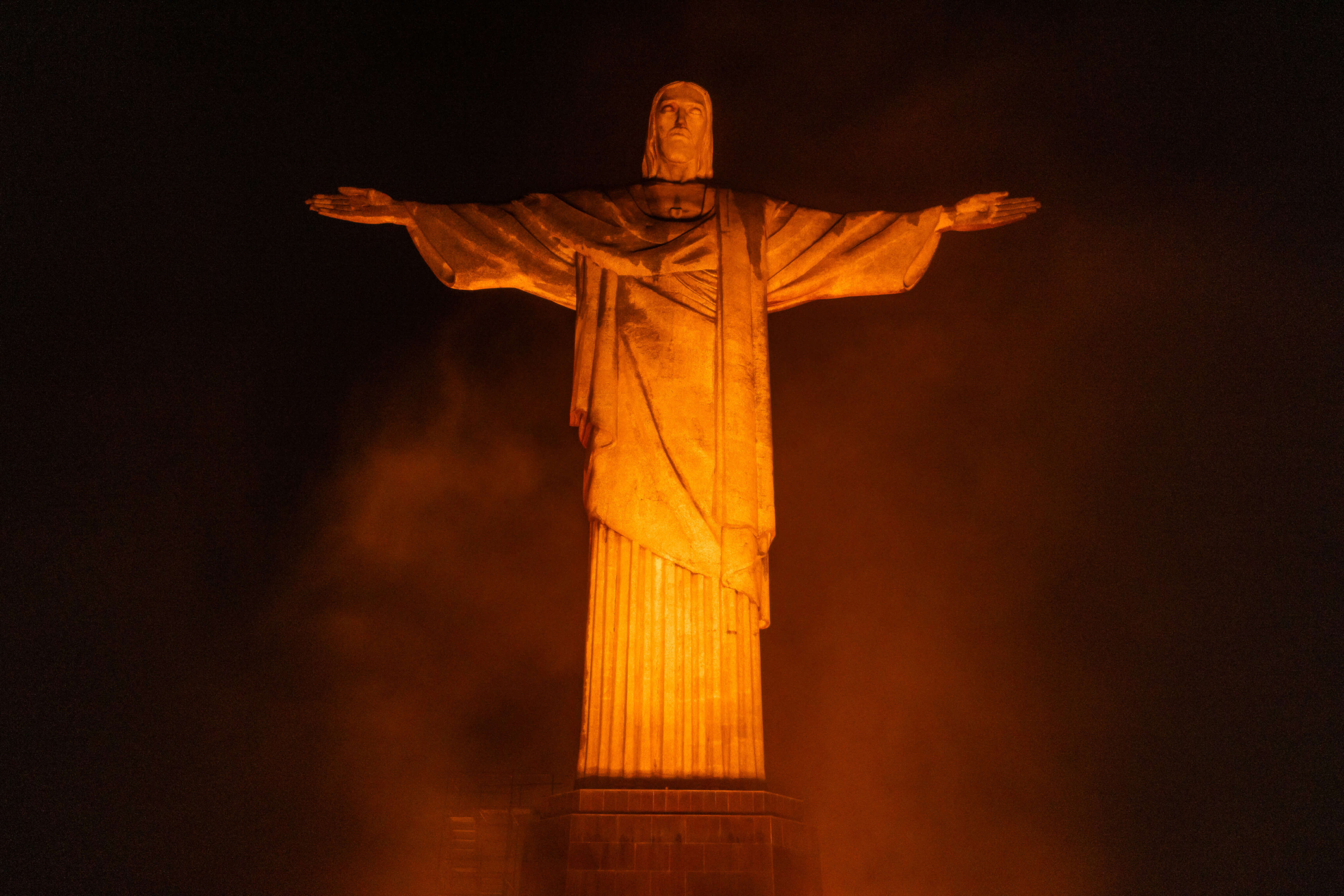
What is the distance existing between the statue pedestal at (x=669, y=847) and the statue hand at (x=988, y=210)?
2888 millimetres

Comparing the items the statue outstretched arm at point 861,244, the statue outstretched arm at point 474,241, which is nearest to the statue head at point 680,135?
the statue outstretched arm at point 861,244

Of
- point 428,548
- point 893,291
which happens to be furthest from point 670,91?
point 428,548

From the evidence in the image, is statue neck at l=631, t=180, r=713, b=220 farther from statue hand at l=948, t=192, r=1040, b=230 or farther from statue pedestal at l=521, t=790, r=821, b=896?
statue pedestal at l=521, t=790, r=821, b=896

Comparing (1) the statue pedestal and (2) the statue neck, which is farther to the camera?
(2) the statue neck

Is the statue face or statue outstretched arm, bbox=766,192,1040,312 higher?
the statue face

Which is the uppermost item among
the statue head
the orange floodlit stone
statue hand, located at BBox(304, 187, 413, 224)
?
the statue head

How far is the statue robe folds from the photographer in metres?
4.26

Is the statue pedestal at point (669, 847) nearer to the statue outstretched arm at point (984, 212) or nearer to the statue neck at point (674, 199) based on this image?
the statue neck at point (674, 199)

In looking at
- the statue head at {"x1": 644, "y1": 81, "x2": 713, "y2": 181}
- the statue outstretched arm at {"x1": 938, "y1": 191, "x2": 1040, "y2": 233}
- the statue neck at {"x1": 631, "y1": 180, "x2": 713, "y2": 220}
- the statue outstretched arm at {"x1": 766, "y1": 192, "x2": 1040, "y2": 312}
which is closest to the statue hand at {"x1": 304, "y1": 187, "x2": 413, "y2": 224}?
the statue neck at {"x1": 631, "y1": 180, "x2": 713, "y2": 220}

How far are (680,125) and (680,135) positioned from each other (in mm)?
60

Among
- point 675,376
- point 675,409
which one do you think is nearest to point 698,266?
point 675,376

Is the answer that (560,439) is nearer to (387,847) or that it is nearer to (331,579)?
(331,579)

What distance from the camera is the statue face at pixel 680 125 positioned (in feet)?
17.3

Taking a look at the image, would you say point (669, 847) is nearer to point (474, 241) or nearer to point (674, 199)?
point (474, 241)
